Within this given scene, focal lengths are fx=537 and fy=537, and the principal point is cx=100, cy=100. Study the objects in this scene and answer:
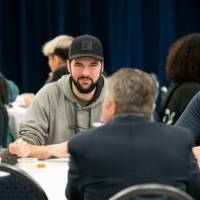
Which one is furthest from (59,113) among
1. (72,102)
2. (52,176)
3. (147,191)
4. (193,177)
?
(147,191)

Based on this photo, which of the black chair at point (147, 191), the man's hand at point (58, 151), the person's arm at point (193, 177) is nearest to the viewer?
the black chair at point (147, 191)

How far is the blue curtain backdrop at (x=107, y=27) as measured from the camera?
25.7 ft

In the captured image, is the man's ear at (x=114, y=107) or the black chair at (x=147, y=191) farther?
the man's ear at (x=114, y=107)

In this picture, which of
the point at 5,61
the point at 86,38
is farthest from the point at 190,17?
the point at 86,38

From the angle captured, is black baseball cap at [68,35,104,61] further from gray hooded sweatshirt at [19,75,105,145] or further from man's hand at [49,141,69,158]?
man's hand at [49,141,69,158]

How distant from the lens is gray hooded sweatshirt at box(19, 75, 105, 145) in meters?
3.47

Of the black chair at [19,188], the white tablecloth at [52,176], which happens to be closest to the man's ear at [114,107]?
the black chair at [19,188]

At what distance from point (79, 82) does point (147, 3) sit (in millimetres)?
4620

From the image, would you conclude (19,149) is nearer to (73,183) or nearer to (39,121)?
(39,121)

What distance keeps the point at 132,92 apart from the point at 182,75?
1.84 m

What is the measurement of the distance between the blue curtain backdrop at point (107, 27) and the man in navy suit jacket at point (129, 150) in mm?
5804

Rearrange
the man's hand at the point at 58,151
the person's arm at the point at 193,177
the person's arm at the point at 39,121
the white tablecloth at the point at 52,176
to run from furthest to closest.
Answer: the person's arm at the point at 39,121 < the man's hand at the point at 58,151 < the white tablecloth at the point at 52,176 < the person's arm at the point at 193,177

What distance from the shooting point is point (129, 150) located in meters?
1.97

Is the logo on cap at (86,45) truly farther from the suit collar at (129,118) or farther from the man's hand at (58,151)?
the suit collar at (129,118)
